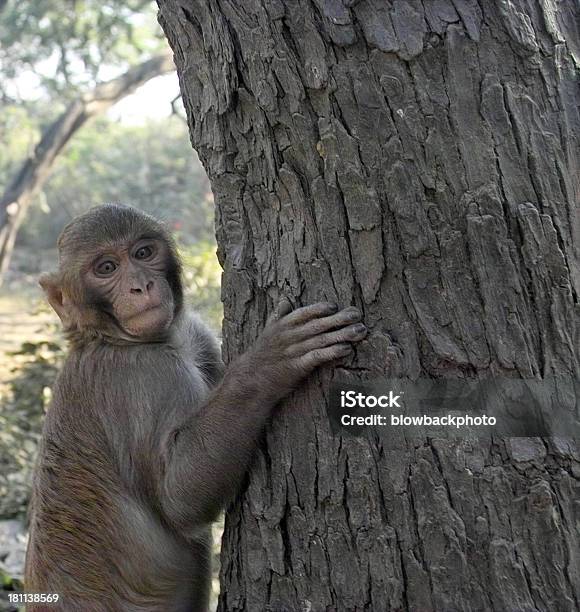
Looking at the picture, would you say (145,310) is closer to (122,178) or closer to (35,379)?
(35,379)

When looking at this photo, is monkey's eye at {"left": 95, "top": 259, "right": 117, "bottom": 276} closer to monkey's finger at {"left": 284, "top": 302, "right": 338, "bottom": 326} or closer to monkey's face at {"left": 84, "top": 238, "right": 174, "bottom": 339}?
monkey's face at {"left": 84, "top": 238, "right": 174, "bottom": 339}

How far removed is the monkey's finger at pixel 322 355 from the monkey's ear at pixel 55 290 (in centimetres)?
145

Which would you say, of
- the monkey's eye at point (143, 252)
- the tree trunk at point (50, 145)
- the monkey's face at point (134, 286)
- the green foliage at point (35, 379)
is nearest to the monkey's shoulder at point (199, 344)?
the monkey's face at point (134, 286)

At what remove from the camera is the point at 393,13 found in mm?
2299

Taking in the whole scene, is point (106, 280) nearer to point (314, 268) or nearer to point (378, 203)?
point (314, 268)

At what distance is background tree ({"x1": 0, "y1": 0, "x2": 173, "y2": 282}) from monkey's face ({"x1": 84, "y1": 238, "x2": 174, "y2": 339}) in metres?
7.58

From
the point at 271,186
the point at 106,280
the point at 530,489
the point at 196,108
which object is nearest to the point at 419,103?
the point at 271,186

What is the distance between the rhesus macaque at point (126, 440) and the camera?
3043 millimetres

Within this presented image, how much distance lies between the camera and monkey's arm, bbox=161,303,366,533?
2.54 m

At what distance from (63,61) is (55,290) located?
493 inches

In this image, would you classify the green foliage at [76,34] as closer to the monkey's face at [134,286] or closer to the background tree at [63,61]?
the background tree at [63,61]

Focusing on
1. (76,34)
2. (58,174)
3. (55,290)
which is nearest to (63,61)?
(76,34)

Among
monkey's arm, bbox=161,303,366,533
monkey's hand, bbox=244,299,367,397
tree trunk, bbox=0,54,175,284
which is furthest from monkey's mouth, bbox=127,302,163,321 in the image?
tree trunk, bbox=0,54,175,284

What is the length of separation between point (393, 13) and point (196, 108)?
0.77m
